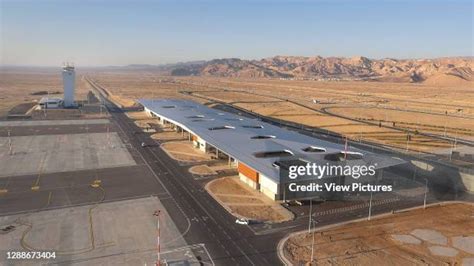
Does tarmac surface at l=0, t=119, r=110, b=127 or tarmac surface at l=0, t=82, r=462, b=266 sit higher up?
tarmac surface at l=0, t=119, r=110, b=127

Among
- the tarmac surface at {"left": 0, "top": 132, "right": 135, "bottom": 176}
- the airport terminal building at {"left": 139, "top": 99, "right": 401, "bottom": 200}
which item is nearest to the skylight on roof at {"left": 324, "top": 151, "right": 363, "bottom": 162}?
the airport terminal building at {"left": 139, "top": 99, "right": 401, "bottom": 200}

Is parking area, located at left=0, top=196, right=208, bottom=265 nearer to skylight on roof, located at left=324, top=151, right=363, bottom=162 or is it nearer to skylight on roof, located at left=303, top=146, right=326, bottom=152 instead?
skylight on roof, located at left=303, top=146, right=326, bottom=152

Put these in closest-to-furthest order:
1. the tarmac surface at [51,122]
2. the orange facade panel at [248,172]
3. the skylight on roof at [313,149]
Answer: the orange facade panel at [248,172] < the skylight on roof at [313,149] < the tarmac surface at [51,122]

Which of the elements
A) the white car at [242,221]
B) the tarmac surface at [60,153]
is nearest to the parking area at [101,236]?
the white car at [242,221]

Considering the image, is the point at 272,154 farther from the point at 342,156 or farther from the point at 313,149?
the point at 342,156

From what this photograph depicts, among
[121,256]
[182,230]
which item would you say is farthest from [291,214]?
[121,256]

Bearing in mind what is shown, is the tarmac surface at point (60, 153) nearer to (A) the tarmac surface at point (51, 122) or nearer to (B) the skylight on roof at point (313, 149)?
(A) the tarmac surface at point (51, 122)

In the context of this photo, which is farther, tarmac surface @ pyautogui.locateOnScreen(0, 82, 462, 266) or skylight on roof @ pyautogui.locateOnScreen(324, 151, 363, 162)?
skylight on roof @ pyautogui.locateOnScreen(324, 151, 363, 162)

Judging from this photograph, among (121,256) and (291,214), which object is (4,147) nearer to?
(121,256)
